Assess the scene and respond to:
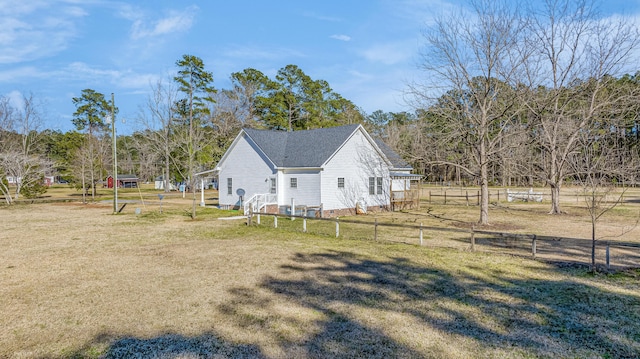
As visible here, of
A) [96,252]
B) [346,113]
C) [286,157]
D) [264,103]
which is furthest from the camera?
[346,113]

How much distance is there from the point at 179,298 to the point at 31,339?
2549 millimetres

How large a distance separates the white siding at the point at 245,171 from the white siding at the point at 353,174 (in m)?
4.24

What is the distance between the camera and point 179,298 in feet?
25.4

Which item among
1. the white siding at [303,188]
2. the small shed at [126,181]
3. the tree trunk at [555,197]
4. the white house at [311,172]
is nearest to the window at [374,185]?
the white house at [311,172]

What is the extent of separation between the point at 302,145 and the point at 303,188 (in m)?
4.35

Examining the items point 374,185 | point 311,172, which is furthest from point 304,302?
point 374,185

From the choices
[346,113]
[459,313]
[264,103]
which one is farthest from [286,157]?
[346,113]

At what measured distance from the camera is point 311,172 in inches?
923

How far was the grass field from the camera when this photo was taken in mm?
5543

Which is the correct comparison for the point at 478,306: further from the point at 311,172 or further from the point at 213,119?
the point at 213,119

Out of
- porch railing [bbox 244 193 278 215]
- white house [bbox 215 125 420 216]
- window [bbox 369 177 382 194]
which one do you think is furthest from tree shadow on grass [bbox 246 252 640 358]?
window [bbox 369 177 382 194]

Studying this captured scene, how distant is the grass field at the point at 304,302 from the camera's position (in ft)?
18.2

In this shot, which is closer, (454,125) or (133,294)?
(133,294)

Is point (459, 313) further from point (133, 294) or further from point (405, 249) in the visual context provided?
point (133, 294)
